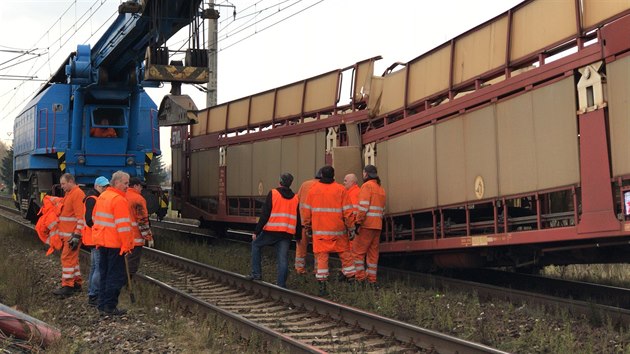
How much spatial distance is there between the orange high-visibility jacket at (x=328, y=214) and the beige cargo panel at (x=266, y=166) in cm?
407

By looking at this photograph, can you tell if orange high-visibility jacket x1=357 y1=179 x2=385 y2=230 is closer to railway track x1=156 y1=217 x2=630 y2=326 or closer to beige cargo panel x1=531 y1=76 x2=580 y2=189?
railway track x1=156 y1=217 x2=630 y2=326

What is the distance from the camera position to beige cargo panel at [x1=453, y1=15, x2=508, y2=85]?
7.49 meters

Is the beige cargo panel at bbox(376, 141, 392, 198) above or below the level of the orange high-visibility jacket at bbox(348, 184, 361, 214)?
above

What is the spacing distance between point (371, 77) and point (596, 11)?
15.2 ft

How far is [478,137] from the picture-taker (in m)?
7.65

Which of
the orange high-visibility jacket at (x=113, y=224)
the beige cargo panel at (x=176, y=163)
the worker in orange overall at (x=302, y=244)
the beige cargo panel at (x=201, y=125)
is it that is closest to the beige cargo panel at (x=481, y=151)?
the worker in orange overall at (x=302, y=244)

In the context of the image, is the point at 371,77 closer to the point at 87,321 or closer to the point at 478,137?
the point at 478,137

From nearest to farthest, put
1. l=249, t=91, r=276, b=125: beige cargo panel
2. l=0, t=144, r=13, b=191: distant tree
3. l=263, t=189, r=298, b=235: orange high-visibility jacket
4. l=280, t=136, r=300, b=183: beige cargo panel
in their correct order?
l=263, t=189, r=298, b=235: orange high-visibility jacket < l=280, t=136, r=300, b=183: beige cargo panel < l=249, t=91, r=276, b=125: beige cargo panel < l=0, t=144, r=13, b=191: distant tree

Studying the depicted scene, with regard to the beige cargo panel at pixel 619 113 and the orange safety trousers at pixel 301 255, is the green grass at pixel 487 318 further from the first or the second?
the beige cargo panel at pixel 619 113

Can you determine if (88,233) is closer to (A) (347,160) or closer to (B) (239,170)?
(A) (347,160)

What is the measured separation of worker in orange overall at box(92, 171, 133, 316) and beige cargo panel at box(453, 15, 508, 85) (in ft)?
14.8

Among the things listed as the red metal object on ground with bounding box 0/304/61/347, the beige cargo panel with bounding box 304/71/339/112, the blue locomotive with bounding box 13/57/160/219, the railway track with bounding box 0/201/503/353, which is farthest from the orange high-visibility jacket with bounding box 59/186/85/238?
the blue locomotive with bounding box 13/57/160/219

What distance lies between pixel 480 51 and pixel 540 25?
106cm

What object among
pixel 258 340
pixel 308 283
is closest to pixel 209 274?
pixel 308 283
